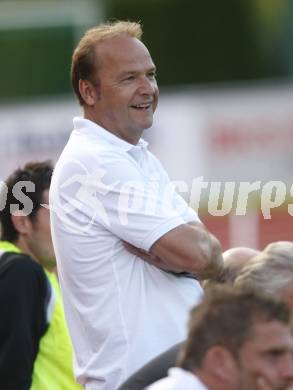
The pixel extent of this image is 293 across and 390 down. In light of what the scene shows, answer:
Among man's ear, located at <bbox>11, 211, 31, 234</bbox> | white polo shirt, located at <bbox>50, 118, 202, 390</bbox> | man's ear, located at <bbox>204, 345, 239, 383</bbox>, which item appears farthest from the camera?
man's ear, located at <bbox>11, 211, 31, 234</bbox>

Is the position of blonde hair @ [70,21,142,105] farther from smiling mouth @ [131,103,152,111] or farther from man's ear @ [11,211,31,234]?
man's ear @ [11,211,31,234]

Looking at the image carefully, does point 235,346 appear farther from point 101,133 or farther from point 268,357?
point 101,133

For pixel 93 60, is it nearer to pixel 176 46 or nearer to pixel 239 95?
pixel 239 95

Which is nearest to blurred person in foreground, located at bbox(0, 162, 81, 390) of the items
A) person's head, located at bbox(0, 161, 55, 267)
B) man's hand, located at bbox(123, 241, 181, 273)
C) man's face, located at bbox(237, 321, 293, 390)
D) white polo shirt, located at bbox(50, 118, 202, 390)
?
person's head, located at bbox(0, 161, 55, 267)

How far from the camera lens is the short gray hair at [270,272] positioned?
5.41 meters

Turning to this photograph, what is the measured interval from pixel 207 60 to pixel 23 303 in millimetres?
19609

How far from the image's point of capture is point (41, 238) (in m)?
6.53

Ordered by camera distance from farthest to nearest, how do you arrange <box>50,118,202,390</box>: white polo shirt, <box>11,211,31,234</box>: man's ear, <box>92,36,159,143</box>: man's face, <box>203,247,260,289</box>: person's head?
<box>11,211,31,234</box>: man's ear → <box>203,247,260,289</box>: person's head → <box>92,36,159,143</box>: man's face → <box>50,118,202,390</box>: white polo shirt

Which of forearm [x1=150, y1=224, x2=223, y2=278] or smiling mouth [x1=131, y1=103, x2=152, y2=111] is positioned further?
smiling mouth [x1=131, y1=103, x2=152, y2=111]

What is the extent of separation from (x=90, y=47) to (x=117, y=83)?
0.57 ft

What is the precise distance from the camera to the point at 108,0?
25078 millimetres

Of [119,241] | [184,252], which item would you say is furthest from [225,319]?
[119,241]

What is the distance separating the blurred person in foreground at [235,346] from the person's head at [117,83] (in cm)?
144

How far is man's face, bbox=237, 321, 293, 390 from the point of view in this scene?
4.12m
